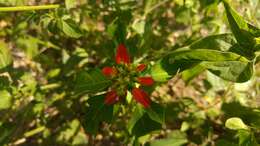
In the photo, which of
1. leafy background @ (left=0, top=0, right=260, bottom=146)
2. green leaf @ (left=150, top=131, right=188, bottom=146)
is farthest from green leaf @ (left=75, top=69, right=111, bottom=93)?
green leaf @ (left=150, top=131, right=188, bottom=146)

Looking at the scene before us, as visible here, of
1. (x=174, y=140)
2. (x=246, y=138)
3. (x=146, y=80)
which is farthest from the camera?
(x=174, y=140)

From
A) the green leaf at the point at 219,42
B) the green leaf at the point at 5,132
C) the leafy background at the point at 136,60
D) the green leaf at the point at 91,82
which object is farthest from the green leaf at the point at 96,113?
the green leaf at the point at 5,132

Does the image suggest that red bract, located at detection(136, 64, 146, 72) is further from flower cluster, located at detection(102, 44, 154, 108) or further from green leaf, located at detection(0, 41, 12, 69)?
green leaf, located at detection(0, 41, 12, 69)

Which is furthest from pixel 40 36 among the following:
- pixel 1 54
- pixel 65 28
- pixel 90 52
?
pixel 65 28

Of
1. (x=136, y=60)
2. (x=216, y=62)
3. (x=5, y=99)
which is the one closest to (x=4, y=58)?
(x=5, y=99)

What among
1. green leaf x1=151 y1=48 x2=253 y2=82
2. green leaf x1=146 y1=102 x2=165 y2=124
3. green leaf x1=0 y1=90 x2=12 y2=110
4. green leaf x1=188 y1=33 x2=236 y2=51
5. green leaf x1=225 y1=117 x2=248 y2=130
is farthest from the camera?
green leaf x1=0 y1=90 x2=12 y2=110

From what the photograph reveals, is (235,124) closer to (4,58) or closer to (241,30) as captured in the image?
(241,30)

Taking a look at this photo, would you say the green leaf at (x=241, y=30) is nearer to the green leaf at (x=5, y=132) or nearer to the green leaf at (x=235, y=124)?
the green leaf at (x=235, y=124)
